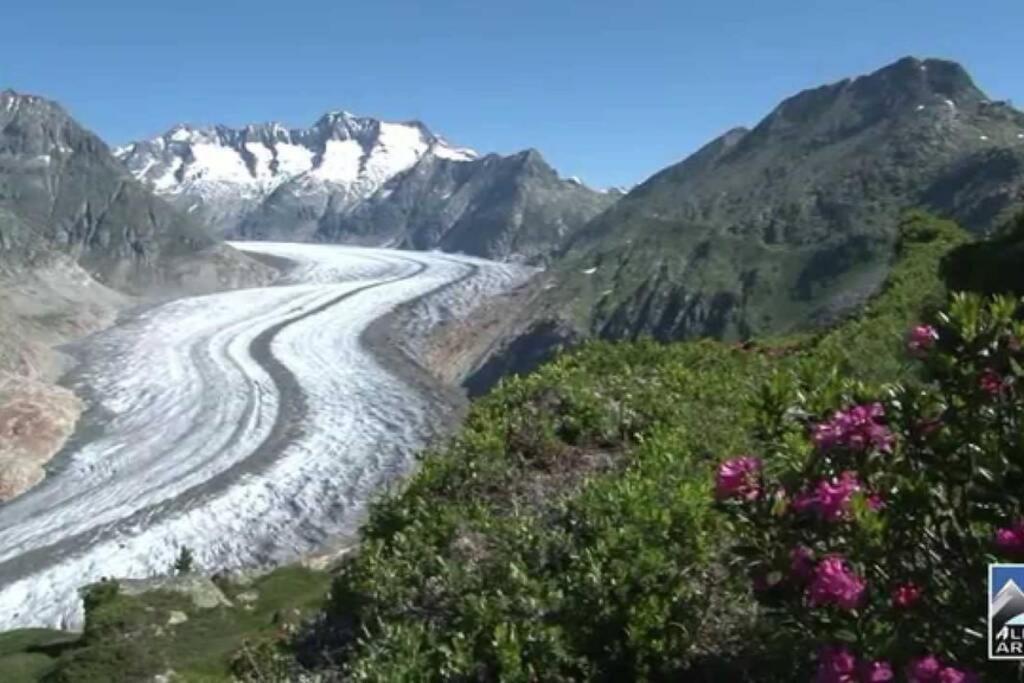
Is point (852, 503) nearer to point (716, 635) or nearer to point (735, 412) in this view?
point (716, 635)

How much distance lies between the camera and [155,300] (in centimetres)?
15825

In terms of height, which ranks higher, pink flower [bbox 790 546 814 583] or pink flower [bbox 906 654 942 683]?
pink flower [bbox 790 546 814 583]

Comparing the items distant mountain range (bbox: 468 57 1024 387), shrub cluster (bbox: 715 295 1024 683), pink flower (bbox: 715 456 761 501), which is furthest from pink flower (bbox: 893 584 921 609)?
distant mountain range (bbox: 468 57 1024 387)

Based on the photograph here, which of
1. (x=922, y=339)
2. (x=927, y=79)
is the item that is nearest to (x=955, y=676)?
(x=922, y=339)

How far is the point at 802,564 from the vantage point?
5.97 metres

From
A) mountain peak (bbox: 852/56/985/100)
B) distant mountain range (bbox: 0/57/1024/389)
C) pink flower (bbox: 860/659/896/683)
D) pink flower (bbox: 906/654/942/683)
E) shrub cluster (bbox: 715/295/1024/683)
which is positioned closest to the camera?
pink flower (bbox: 906/654/942/683)

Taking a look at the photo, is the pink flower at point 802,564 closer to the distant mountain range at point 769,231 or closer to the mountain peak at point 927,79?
the distant mountain range at point 769,231

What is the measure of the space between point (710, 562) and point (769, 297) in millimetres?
119838

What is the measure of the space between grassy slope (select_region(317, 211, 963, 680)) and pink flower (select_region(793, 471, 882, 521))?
52.7 inches

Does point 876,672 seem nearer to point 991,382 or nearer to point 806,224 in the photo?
point 991,382

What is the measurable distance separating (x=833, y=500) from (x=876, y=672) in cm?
92

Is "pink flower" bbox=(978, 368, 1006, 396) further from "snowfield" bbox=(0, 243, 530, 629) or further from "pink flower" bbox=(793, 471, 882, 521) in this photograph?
"snowfield" bbox=(0, 243, 530, 629)

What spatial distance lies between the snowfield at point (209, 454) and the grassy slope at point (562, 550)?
40.9 meters

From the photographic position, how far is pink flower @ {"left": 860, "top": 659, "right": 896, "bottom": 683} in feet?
17.9
